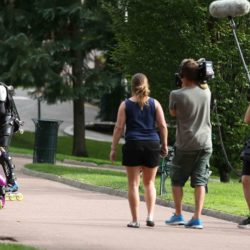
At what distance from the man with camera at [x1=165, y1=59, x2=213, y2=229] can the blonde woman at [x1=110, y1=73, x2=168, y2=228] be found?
0.26 meters

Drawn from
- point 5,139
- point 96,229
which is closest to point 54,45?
point 5,139

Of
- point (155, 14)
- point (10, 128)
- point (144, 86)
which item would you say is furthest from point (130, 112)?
point (155, 14)

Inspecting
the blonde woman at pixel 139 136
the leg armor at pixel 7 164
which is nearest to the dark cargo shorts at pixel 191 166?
the blonde woman at pixel 139 136

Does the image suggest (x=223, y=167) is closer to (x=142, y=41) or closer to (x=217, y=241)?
(x=142, y=41)

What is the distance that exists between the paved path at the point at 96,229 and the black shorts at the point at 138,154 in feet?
2.55

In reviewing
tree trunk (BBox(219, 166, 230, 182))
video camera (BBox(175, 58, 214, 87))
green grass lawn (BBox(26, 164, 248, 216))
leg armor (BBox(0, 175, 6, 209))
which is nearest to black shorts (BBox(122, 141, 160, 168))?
video camera (BBox(175, 58, 214, 87))

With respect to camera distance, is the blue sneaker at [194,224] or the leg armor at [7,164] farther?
the leg armor at [7,164]

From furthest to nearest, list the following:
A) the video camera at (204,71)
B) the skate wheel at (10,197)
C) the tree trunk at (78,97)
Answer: the tree trunk at (78,97), the skate wheel at (10,197), the video camera at (204,71)

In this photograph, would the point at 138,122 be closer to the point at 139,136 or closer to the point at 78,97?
the point at 139,136

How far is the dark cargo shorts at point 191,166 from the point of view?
42.1 feet

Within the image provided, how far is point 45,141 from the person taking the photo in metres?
27.9

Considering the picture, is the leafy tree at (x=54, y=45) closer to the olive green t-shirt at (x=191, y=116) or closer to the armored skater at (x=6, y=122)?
the armored skater at (x=6, y=122)

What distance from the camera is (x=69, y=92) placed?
3819 centimetres

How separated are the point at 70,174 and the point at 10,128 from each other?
25.2 feet
